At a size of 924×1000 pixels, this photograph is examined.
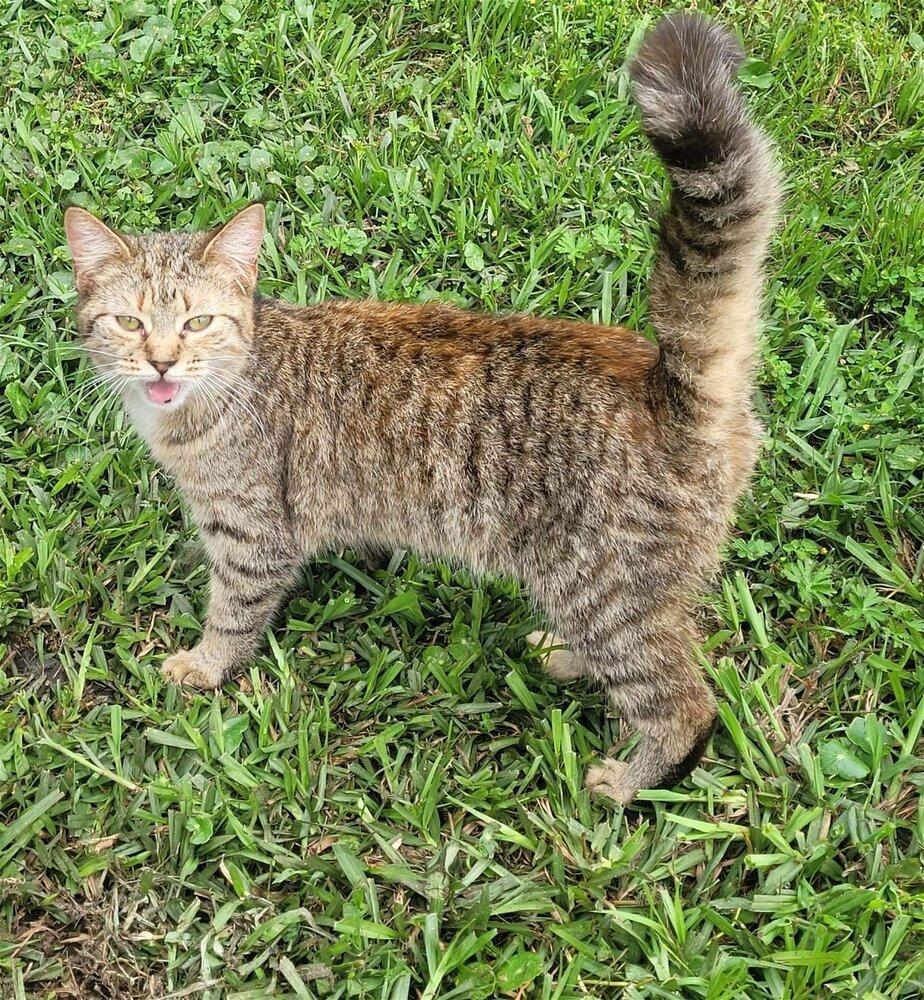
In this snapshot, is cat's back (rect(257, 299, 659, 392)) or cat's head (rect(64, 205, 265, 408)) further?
cat's head (rect(64, 205, 265, 408))

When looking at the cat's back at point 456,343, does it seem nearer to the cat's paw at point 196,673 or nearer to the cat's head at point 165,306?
the cat's head at point 165,306

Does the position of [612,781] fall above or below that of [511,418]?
below

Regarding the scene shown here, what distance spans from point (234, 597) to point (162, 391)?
2.58 ft

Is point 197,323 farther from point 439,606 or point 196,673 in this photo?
point 439,606

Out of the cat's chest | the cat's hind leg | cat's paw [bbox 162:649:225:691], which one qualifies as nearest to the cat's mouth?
the cat's chest

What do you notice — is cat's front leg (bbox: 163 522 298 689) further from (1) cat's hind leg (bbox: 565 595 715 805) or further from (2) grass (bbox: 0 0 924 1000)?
(1) cat's hind leg (bbox: 565 595 715 805)

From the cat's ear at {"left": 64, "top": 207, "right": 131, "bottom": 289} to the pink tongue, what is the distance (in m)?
0.45

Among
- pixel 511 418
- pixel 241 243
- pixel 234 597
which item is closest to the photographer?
pixel 511 418

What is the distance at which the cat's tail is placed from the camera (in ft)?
8.49

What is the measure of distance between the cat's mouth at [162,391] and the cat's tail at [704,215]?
1.60m

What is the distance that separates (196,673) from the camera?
3605 millimetres

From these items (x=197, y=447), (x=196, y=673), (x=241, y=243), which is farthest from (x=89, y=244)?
(x=196, y=673)

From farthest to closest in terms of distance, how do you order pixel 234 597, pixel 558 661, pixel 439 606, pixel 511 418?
pixel 439 606 → pixel 558 661 → pixel 234 597 → pixel 511 418

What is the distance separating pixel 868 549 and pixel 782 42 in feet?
9.29
